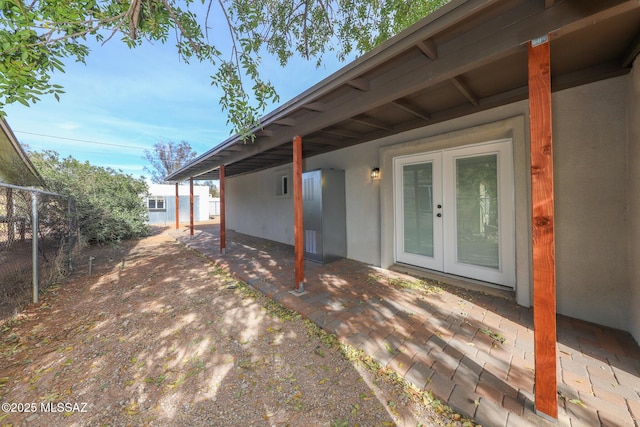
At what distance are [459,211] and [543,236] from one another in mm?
2388

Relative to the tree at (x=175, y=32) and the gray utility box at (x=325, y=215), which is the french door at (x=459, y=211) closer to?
the gray utility box at (x=325, y=215)

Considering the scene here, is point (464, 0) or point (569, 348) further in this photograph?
point (569, 348)

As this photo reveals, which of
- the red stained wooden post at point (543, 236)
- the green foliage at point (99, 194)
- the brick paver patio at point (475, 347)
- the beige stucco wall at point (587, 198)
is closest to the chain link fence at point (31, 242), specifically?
the green foliage at point (99, 194)

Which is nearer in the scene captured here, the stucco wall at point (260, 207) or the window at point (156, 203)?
the stucco wall at point (260, 207)

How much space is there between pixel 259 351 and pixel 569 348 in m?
3.00

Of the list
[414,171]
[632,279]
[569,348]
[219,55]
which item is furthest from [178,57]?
[632,279]

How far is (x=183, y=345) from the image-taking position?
242 centimetres

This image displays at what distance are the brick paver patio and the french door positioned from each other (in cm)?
51

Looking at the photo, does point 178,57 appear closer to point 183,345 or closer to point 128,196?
point 183,345

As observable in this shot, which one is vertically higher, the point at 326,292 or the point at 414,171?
the point at 414,171

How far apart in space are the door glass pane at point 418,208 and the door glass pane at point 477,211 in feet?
1.51

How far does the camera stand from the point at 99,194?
8031mm

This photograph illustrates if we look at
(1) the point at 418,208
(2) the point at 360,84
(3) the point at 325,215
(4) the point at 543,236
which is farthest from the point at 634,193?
(3) the point at 325,215

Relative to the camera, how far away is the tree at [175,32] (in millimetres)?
1950
